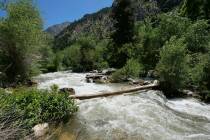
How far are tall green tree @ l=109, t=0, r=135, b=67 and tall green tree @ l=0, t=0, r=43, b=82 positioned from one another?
70.8 feet

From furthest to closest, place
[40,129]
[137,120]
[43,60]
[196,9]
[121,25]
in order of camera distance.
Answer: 1. [196,9]
2. [121,25]
3. [43,60]
4. [137,120]
5. [40,129]

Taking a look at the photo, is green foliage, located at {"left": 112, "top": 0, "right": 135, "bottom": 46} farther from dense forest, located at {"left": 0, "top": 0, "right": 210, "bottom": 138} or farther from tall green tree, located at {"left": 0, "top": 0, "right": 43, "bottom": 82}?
tall green tree, located at {"left": 0, "top": 0, "right": 43, "bottom": 82}

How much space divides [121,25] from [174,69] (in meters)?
29.3

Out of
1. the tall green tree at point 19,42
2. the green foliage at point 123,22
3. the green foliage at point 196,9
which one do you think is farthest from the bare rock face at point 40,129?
the green foliage at point 196,9

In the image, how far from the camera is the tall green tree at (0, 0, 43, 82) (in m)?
28.8

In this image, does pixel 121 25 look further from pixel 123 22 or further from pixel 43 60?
pixel 43 60

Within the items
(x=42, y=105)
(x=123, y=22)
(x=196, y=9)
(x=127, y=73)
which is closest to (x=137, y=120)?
(x=42, y=105)

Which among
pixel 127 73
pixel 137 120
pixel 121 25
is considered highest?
pixel 121 25

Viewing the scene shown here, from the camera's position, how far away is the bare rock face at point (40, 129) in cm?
Answer: 1283

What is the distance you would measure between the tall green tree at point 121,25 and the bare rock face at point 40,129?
119 feet

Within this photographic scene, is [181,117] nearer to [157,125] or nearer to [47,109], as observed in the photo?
[157,125]

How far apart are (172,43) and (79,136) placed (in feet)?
43.5

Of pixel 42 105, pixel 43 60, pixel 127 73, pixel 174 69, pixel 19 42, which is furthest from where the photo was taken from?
pixel 43 60

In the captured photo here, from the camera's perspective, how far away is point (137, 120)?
51.0ft
